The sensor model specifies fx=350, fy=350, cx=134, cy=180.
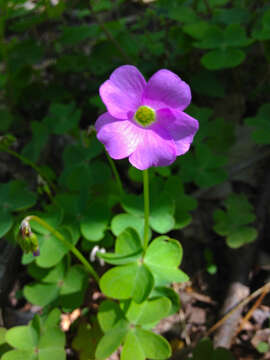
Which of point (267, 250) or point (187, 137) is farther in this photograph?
point (267, 250)

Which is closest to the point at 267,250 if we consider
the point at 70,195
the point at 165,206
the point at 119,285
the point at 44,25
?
the point at 165,206

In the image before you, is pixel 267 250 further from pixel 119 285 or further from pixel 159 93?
pixel 159 93

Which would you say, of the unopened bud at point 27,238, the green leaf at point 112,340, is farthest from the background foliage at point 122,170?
the unopened bud at point 27,238

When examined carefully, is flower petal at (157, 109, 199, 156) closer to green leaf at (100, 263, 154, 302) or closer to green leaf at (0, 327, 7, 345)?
green leaf at (100, 263, 154, 302)

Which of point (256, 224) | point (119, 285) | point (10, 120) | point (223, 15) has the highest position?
point (223, 15)

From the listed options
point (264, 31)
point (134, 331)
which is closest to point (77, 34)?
point (264, 31)

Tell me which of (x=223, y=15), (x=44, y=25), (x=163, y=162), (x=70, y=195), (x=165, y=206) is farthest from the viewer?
→ (x=44, y=25)

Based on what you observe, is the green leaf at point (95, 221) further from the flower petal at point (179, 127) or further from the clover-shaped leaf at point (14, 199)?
the flower petal at point (179, 127)
